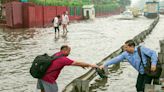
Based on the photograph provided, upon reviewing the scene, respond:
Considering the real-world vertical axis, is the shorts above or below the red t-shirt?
below

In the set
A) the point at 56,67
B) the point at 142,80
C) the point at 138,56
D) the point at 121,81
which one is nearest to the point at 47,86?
the point at 56,67

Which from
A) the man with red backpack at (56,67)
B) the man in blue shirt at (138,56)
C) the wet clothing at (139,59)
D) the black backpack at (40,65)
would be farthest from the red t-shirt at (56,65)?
the wet clothing at (139,59)

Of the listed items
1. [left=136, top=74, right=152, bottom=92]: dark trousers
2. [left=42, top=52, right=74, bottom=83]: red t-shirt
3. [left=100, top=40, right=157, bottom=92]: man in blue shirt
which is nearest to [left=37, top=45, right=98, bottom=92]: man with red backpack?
[left=42, top=52, right=74, bottom=83]: red t-shirt

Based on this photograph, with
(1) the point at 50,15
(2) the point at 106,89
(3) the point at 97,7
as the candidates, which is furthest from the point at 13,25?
(3) the point at 97,7

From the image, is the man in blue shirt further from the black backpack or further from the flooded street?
the flooded street

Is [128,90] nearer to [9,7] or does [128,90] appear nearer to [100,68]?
[100,68]

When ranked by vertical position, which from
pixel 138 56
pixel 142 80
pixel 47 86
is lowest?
pixel 142 80

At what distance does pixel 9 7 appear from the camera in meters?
36.8

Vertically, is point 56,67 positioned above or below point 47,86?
above

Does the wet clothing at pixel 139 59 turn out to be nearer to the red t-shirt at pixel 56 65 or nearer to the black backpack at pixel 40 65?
the red t-shirt at pixel 56 65

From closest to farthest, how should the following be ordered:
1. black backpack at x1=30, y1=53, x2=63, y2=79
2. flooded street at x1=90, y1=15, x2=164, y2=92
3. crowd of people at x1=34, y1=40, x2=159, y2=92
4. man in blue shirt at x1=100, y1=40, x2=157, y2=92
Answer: black backpack at x1=30, y1=53, x2=63, y2=79
crowd of people at x1=34, y1=40, x2=159, y2=92
man in blue shirt at x1=100, y1=40, x2=157, y2=92
flooded street at x1=90, y1=15, x2=164, y2=92

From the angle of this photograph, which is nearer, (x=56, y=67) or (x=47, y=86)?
(x=56, y=67)

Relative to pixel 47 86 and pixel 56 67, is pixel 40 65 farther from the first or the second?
pixel 47 86

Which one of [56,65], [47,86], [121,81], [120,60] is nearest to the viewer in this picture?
[56,65]
